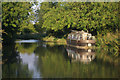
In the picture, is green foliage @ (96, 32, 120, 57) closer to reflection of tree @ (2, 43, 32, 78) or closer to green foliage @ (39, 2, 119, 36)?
green foliage @ (39, 2, 119, 36)

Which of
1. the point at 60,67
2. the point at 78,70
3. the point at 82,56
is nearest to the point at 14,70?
the point at 60,67

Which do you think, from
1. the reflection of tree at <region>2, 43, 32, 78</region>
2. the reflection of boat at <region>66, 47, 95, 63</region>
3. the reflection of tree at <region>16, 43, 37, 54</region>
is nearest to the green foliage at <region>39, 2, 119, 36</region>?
the reflection of tree at <region>16, 43, 37, 54</region>

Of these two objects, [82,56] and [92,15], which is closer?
[82,56]

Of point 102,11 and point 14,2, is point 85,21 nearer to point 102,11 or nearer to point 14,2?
point 102,11

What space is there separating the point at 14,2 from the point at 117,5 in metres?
20.6

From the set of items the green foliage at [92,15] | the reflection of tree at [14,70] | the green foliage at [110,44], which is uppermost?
the green foliage at [92,15]

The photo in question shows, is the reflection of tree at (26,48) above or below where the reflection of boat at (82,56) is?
above

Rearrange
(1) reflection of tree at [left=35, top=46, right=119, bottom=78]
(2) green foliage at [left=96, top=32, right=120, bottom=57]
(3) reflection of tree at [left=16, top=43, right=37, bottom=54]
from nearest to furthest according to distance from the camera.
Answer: (1) reflection of tree at [left=35, top=46, right=119, bottom=78] < (2) green foliage at [left=96, top=32, right=120, bottom=57] < (3) reflection of tree at [left=16, top=43, right=37, bottom=54]

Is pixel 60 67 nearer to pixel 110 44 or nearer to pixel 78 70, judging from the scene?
pixel 78 70

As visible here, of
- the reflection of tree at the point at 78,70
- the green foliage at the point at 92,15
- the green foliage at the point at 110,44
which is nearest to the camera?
the reflection of tree at the point at 78,70

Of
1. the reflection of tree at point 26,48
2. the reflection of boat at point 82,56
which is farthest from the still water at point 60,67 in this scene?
the reflection of tree at point 26,48

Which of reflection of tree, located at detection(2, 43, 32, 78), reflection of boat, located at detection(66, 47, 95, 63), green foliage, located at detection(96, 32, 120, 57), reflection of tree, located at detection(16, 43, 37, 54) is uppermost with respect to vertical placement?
green foliage, located at detection(96, 32, 120, 57)

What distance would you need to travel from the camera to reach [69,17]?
35.2 meters

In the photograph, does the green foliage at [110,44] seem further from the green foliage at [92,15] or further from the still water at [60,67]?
the still water at [60,67]
